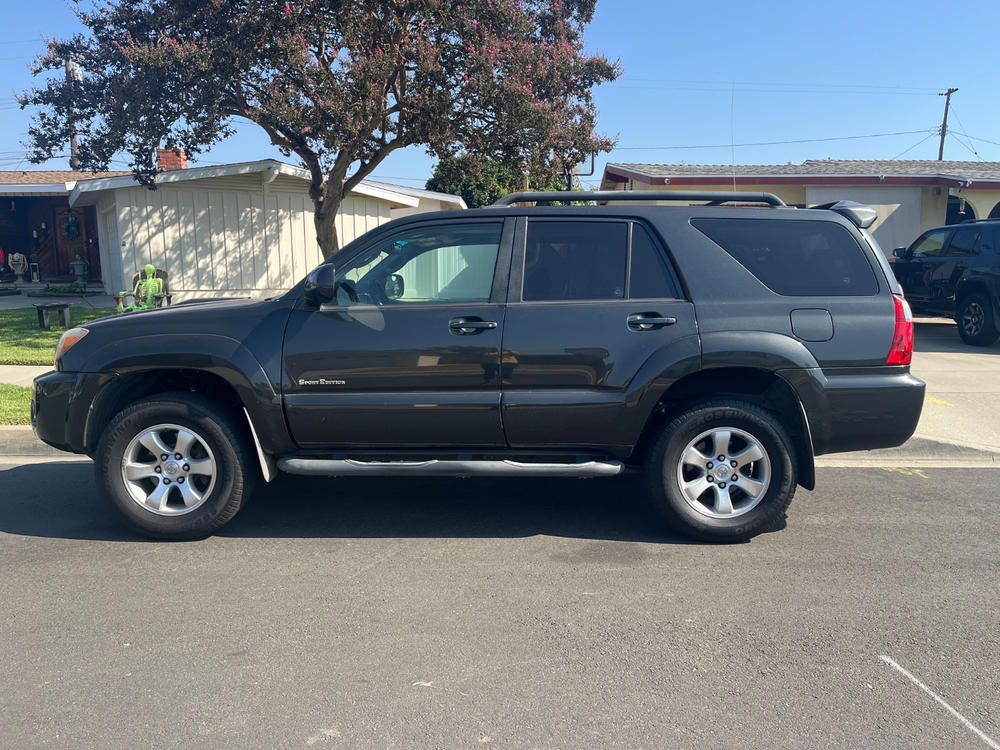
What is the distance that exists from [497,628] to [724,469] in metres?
1.81

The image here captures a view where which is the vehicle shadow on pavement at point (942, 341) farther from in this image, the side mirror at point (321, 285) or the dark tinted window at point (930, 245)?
the side mirror at point (321, 285)

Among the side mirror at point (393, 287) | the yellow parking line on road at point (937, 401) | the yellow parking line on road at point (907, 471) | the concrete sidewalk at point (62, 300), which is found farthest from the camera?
the concrete sidewalk at point (62, 300)

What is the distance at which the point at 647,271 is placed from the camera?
16.4 feet

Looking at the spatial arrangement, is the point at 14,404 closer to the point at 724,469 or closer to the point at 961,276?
the point at 724,469

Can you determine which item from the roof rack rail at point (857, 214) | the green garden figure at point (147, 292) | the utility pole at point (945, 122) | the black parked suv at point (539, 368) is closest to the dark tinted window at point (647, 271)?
the black parked suv at point (539, 368)

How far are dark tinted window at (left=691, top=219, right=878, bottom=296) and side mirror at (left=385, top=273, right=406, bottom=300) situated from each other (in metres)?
1.79

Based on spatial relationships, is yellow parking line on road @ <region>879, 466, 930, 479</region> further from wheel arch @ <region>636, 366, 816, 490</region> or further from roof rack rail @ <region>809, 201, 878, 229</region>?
roof rack rail @ <region>809, 201, 878, 229</region>

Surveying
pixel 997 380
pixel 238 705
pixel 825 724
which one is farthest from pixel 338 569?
pixel 997 380

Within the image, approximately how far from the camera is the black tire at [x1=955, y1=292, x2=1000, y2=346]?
41.4 ft

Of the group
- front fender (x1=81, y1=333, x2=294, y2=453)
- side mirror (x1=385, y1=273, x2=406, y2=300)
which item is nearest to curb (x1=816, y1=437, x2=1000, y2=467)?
side mirror (x1=385, y1=273, x2=406, y2=300)

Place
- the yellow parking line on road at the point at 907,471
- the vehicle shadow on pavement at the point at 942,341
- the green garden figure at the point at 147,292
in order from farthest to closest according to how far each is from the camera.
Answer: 1. the vehicle shadow on pavement at the point at 942,341
2. the green garden figure at the point at 147,292
3. the yellow parking line on road at the point at 907,471

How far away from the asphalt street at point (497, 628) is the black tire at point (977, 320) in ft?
27.2

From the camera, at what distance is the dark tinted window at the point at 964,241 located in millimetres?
13351

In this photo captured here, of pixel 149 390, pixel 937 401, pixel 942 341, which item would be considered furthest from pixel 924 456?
pixel 942 341
